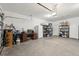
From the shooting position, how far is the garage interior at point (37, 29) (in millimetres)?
3955

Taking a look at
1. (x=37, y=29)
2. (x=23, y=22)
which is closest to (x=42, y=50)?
(x=23, y=22)

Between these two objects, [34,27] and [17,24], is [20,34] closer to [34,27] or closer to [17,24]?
[17,24]

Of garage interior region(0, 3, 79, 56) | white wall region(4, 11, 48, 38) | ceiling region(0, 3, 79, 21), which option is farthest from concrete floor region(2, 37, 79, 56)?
ceiling region(0, 3, 79, 21)

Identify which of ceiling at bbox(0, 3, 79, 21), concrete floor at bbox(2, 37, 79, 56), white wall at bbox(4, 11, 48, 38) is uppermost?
ceiling at bbox(0, 3, 79, 21)

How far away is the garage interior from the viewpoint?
13.0 feet

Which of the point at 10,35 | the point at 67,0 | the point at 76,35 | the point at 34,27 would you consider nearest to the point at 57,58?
the point at 67,0

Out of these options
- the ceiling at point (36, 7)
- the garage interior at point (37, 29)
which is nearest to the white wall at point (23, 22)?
the garage interior at point (37, 29)

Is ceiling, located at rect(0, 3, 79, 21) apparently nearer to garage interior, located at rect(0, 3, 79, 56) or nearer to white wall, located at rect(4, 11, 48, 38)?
garage interior, located at rect(0, 3, 79, 56)

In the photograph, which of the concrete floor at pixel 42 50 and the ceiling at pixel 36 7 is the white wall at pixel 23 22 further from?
the concrete floor at pixel 42 50

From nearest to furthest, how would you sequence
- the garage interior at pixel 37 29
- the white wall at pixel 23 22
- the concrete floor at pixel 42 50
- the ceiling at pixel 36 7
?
the concrete floor at pixel 42 50
the garage interior at pixel 37 29
the ceiling at pixel 36 7
the white wall at pixel 23 22

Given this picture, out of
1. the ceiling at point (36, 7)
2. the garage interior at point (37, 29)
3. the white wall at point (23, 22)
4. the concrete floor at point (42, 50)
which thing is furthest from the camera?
the white wall at point (23, 22)

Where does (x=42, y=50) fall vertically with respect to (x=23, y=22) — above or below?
below

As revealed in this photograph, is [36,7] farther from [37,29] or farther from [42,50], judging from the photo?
[37,29]

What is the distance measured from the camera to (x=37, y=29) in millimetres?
8617
